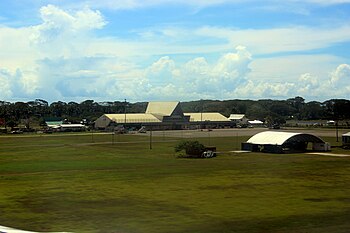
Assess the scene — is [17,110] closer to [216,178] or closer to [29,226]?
[216,178]

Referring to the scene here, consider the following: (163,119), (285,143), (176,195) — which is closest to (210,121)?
(163,119)

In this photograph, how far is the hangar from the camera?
70.9 meters

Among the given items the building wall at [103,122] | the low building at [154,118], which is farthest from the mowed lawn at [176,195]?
the low building at [154,118]

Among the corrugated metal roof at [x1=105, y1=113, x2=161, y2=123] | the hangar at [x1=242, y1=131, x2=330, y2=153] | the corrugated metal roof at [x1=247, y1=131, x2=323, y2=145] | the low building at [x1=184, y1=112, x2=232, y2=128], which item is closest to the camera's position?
the hangar at [x1=242, y1=131, x2=330, y2=153]

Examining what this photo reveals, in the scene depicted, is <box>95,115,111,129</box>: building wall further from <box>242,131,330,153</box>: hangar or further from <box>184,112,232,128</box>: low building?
<box>242,131,330,153</box>: hangar

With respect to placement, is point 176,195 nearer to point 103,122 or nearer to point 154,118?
point 103,122

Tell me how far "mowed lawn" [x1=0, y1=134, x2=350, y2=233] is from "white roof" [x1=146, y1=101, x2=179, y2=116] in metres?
123

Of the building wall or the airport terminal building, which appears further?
the airport terminal building

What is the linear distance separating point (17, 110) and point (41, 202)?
169173 millimetres

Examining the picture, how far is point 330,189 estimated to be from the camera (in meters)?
36.1

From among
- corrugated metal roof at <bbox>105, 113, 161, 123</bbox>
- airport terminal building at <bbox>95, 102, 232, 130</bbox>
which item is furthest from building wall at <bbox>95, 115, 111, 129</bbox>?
corrugated metal roof at <bbox>105, 113, 161, 123</bbox>

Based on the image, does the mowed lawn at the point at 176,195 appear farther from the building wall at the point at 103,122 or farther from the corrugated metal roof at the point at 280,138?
the building wall at the point at 103,122

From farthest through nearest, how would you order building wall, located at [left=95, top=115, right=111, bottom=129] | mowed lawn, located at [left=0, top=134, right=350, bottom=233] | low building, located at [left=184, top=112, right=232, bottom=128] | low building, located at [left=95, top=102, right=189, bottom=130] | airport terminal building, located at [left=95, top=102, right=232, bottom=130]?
1. low building, located at [left=184, top=112, right=232, bottom=128]
2. airport terminal building, located at [left=95, top=102, right=232, bottom=130]
3. low building, located at [left=95, top=102, right=189, bottom=130]
4. building wall, located at [left=95, top=115, right=111, bottom=129]
5. mowed lawn, located at [left=0, top=134, right=350, bottom=233]

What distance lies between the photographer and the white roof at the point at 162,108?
181375 millimetres
